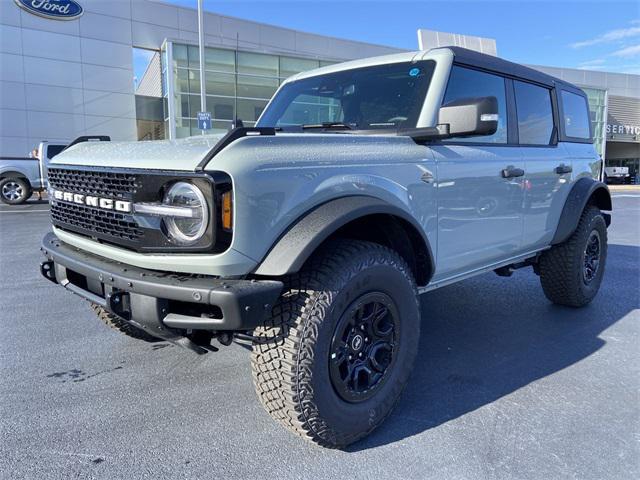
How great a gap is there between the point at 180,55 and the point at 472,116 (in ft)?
74.2

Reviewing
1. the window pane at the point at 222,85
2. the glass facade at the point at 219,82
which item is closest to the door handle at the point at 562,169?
the glass facade at the point at 219,82

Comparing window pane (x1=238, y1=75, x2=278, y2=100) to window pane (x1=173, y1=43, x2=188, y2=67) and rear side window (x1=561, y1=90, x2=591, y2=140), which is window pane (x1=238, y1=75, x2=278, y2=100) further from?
rear side window (x1=561, y1=90, x2=591, y2=140)

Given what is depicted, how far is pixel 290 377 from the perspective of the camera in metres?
2.12

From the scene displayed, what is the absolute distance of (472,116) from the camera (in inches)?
101

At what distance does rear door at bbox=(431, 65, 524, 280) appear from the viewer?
9.60ft

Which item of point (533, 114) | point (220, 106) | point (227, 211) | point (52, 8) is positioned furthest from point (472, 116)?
point (52, 8)

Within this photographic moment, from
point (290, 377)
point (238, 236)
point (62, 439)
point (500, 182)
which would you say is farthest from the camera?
point (500, 182)

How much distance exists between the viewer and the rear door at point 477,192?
115 inches

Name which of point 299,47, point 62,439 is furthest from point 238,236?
point 299,47

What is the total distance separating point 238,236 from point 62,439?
141cm

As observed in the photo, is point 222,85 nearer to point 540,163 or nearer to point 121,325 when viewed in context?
point 540,163

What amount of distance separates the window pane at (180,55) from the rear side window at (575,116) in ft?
68.5

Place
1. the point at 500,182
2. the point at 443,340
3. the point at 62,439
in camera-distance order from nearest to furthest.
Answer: the point at 62,439 → the point at 500,182 → the point at 443,340

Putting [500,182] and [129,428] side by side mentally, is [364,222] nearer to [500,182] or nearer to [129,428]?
[500,182]
